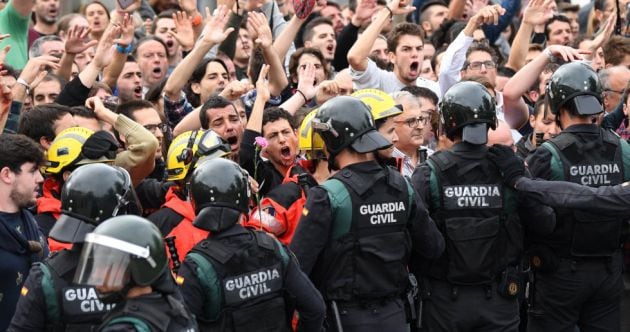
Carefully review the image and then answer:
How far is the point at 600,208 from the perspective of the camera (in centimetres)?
682

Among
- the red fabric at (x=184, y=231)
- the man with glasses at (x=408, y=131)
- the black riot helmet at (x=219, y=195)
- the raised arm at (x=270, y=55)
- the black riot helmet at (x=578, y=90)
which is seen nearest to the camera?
the black riot helmet at (x=219, y=195)

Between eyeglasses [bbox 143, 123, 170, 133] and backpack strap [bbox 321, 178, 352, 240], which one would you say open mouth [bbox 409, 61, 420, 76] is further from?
backpack strap [bbox 321, 178, 352, 240]

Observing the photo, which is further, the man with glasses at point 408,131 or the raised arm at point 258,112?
the man with glasses at point 408,131

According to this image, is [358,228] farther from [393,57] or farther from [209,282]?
[393,57]

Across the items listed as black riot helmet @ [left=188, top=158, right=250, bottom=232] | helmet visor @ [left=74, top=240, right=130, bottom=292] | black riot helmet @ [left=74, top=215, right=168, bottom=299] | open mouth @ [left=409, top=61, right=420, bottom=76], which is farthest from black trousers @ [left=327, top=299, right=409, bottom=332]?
open mouth @ [left=409, top=61, right=420, bottom=76]

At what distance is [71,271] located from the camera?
532cm

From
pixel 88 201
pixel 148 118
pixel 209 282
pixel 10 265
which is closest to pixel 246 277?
pixel 209 282

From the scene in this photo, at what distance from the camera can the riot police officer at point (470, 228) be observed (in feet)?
22.2

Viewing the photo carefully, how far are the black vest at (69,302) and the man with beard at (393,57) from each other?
4697mm

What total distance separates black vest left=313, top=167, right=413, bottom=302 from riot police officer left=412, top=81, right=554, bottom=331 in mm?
460

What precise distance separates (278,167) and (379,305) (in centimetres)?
172

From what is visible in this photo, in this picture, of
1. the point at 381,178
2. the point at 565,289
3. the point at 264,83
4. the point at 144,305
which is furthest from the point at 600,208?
the point at 144,305

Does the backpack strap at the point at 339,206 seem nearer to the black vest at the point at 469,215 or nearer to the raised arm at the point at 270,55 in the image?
the black vest at the point at 469,215

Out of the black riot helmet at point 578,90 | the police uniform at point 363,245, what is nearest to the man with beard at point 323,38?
the black riot helmet at point 578,90
